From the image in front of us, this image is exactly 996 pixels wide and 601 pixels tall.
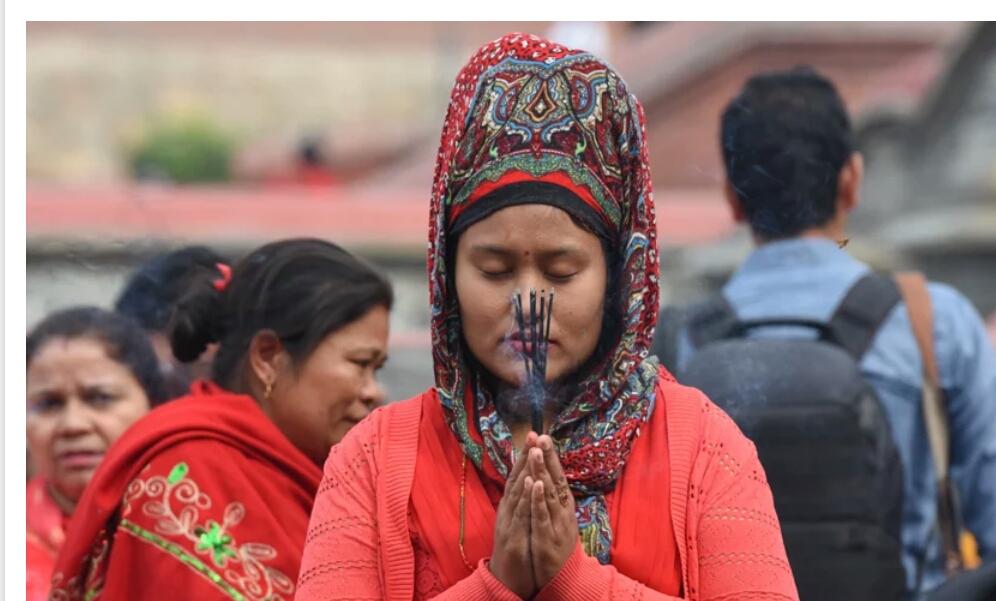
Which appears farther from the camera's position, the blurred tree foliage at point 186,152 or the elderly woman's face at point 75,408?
the blurred tree foliage at point 186,152

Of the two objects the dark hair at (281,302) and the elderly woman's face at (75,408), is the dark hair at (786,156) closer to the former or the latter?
the dark hair at (281,302)


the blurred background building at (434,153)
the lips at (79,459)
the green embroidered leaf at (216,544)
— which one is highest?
the blurred background building at (434,153)

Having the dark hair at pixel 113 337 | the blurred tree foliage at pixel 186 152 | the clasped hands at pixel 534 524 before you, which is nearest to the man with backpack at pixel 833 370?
the clasped hands at pixel 534 524

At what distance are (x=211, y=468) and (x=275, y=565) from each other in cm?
25

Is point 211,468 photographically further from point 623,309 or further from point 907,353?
point 907,353

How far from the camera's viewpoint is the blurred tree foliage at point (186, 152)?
74.0 ft

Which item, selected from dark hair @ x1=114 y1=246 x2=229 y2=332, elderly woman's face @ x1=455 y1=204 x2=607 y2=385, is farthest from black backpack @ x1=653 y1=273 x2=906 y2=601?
dark hair @ x1=114 y1=246 x2=229 y2=332

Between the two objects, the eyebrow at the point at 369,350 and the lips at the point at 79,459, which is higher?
the eyebrow at the point at 369,350

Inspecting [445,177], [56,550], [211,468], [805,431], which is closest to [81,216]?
[56,550]

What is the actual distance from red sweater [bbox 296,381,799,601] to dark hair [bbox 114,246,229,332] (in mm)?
1844

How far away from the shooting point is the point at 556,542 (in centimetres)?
241

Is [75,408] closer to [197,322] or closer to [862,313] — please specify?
[197,322]

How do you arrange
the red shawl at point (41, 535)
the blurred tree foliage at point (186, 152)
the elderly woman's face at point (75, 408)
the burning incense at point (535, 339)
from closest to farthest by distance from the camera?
the burning incense at point (535, 339)
the red shawl at point (41, 535)
the elderly woman's face at point (75, 408)
the blurred tree foliage at point (186, 152)

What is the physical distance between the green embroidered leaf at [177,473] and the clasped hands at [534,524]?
1286 mm
